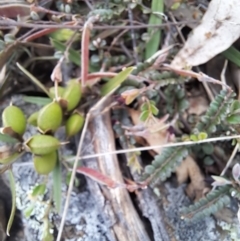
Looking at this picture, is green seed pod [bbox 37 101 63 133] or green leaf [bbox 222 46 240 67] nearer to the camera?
green seed pod [bbox 37 101 63 133]

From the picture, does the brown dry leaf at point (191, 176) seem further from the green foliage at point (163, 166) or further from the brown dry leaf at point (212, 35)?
the brown dry leaf at point (212, 35)

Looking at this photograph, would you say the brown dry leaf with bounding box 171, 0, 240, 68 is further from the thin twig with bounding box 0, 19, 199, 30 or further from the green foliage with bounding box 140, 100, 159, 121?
the green foliage with bounding box 140, 100, 159, 121

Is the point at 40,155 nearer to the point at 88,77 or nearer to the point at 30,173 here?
the point at 30,173

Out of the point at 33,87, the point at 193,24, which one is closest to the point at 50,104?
the point at 33,87

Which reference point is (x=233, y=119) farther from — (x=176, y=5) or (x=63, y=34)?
(x=63, y=34)

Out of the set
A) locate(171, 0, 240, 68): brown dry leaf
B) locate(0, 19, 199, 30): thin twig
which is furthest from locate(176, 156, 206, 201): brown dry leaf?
locate(0, 19, 199, 30): thin twig
